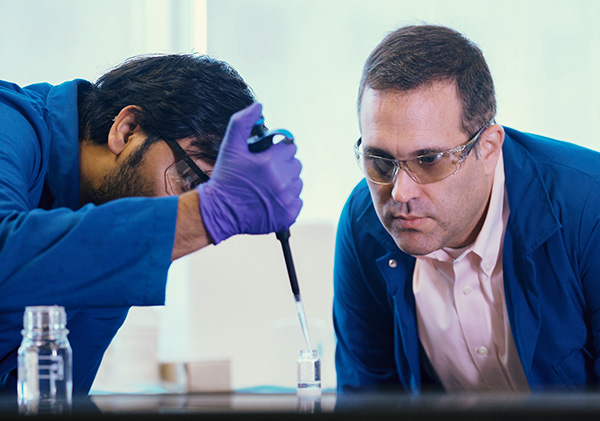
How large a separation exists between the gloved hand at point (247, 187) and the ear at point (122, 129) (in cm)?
44

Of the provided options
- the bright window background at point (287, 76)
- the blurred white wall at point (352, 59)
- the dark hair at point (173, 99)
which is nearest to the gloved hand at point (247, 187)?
the dark hair at point (173, 99)

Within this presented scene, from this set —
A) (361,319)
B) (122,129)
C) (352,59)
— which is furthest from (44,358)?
(352,59)

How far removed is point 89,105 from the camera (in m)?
1.60

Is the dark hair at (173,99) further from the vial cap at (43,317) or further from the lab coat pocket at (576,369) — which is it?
the lab coat pocket at (576,369)

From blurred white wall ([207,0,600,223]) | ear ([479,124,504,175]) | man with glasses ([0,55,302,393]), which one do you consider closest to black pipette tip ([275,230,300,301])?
man with glasses ([0,55,302,393])

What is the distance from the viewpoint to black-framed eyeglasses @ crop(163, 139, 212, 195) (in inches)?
58.4

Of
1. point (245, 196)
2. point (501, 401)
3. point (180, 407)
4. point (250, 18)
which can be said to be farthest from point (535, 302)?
point (250, 18)

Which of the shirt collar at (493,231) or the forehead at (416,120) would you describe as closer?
the forehead at (416,120)

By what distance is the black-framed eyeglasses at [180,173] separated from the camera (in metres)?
1.48

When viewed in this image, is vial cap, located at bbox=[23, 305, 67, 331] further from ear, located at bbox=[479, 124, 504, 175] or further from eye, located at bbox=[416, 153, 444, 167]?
ear, located at bbox=[479, 124, 504, 175]

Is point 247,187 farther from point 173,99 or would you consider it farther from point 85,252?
point 173,99

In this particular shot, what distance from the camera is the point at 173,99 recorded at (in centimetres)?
153

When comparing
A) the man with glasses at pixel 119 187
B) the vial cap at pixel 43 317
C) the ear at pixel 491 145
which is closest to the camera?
the vial cap at pixel 43 317

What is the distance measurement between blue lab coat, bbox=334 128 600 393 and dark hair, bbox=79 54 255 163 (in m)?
0.58
